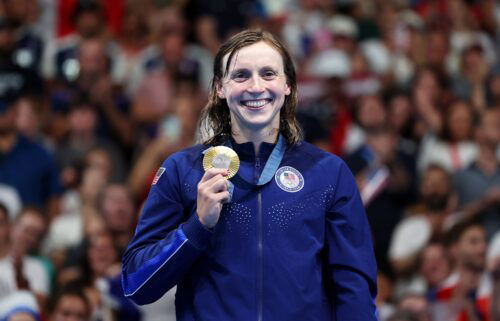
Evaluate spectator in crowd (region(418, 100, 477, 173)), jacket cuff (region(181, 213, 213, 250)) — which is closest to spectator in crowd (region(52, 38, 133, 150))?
spectator in crowd (region(418, 100, 477, 173))

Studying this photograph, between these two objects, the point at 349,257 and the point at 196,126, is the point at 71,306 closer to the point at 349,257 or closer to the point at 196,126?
the point at 196,126

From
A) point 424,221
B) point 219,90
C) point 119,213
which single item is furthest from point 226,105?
point 424,221

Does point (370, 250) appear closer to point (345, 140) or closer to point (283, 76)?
point (283, 76)

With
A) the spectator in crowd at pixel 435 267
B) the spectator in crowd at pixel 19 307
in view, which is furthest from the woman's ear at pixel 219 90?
the spectator in crowd at pixel 435 267

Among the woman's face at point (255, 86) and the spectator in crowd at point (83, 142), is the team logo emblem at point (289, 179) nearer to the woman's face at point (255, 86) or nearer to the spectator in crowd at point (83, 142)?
the woman's face at point (255, 86)

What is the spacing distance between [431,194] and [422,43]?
3.11 m

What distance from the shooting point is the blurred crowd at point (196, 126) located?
7.58 meters

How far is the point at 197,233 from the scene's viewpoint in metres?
3.33

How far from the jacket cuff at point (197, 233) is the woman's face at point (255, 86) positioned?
17.0 inches

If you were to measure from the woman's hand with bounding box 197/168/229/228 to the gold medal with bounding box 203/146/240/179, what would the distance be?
50 millimetres

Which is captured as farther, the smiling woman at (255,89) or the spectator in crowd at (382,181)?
the spectator in crowd at (382,181)

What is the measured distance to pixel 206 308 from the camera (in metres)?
3.40

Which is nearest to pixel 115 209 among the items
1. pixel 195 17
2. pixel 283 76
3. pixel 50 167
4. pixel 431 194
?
pixel 50 167

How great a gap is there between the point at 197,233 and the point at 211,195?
138 millimetres
